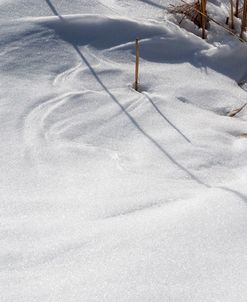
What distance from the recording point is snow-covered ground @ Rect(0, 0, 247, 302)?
1193 millimetres

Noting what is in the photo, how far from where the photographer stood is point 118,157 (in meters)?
1.58

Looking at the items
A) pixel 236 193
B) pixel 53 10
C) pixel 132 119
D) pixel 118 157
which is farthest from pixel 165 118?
pixel 53 10

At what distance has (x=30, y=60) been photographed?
1.90m

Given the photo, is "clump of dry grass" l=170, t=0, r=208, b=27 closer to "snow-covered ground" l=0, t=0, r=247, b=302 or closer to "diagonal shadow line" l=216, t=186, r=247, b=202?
"snow-covered ground" l=0, t=0, r=247, b=302

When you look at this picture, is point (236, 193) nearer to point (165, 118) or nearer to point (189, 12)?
point (165, 118)

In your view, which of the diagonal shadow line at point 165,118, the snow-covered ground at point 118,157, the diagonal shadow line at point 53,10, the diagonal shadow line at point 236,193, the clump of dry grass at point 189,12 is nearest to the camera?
the snow-covered ground at point 118,157

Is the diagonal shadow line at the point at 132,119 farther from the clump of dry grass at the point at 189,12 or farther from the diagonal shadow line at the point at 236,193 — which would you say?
the clump of dry grass at the point at 189,12

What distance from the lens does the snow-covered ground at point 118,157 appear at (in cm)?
119

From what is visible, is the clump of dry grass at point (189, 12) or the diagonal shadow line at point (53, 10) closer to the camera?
the diagonal shadow line at point (53, 10)

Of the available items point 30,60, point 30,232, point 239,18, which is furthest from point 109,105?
point 239,18

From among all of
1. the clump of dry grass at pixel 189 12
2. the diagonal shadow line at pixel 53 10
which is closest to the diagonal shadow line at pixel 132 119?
the diagonal shadow line at pixel 53 10

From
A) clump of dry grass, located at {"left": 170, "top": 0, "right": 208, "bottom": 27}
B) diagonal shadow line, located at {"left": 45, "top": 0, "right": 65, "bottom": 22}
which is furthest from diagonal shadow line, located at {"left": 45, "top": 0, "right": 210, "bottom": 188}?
clump of dry grass, located at {"left": 170, "top": 0, "right": 208, "bottom": 27}

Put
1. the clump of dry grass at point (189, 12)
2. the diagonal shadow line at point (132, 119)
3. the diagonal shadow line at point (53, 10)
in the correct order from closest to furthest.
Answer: the diagonal shadow line at point (132, 119) < the diagonal shadow line at point (53, 10) < the clump of dry grass at point (189, 12)

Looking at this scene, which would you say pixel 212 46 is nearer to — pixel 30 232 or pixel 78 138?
pixel 78 138
